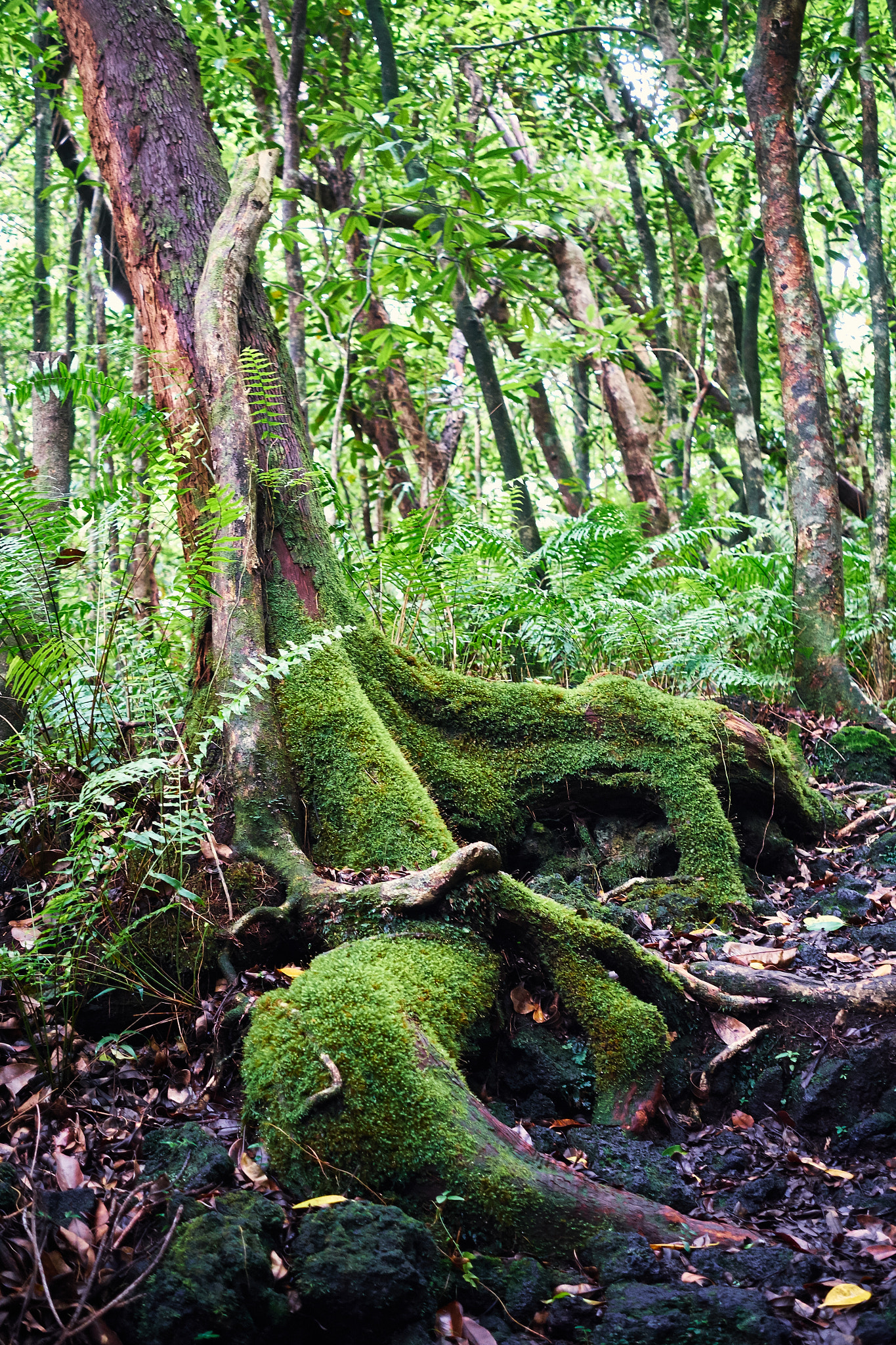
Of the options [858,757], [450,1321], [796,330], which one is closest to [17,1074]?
[450,1321]

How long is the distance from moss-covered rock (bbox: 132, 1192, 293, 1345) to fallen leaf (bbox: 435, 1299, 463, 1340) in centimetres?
33

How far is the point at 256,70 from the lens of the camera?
8297mm

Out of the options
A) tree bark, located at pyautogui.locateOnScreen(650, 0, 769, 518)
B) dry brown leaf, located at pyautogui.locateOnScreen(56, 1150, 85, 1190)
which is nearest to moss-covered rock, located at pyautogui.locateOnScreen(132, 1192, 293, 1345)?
dry brown leaf, located at pyautogui.locateOnScreen(56, 1150, 85, 1190)

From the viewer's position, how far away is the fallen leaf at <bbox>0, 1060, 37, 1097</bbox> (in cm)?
255

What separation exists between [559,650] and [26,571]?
10.3ft

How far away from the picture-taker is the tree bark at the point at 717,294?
7.90m

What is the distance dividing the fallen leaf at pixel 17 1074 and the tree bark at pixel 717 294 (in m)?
6.98

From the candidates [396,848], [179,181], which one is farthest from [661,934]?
[179,181]

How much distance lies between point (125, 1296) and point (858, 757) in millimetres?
4685

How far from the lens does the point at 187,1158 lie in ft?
7.39

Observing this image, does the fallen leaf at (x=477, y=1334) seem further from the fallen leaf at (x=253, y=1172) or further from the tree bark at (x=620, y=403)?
the tree bark at (x=620, y=403)

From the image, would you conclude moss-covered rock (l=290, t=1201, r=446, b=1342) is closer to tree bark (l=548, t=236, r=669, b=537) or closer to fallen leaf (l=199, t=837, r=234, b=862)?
fallen leaf (l=199, t=837, r=234, b=862)

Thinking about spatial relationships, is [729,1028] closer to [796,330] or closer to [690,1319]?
[690,1319]

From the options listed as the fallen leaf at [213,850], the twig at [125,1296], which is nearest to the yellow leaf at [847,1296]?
the twig at [125,1296]
